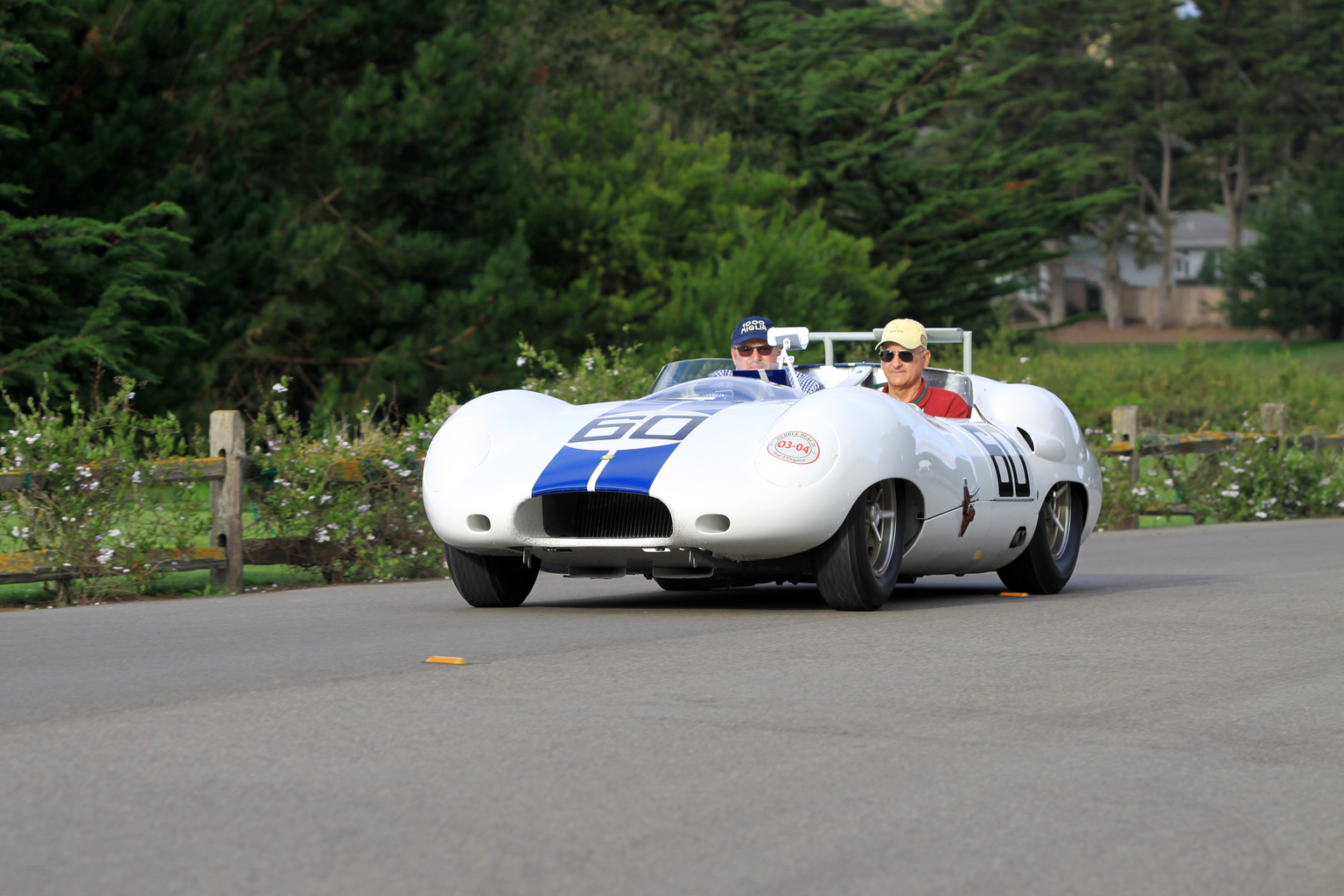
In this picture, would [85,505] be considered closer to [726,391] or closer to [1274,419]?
[726,391]

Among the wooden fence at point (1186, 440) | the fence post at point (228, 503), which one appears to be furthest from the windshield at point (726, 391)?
the wooden fence at point (1186, 440)

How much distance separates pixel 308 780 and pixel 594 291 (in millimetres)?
32698

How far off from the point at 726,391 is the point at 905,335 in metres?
1.43

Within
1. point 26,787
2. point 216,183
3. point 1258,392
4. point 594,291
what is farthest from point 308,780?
point 1258,392

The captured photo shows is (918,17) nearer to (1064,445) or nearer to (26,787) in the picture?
(1064,445)

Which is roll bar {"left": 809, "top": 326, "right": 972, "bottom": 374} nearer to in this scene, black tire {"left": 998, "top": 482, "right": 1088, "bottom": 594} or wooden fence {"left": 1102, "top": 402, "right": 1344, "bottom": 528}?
black tire {"left": 998, "top": 482, "right": 1088, "bottom": 594}

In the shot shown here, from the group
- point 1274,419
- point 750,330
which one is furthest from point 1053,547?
point 1274,419

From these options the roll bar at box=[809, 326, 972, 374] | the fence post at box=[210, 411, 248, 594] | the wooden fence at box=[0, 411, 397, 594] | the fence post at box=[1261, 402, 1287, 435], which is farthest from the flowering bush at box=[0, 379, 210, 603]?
the fence post at box=[1261, 402, 1287, 435]

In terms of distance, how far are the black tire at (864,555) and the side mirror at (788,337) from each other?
7.58 ft

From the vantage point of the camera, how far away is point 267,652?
7.73m

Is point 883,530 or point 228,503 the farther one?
point 228,503

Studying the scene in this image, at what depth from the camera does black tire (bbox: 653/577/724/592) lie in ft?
34.7

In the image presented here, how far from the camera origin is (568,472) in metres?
9.00

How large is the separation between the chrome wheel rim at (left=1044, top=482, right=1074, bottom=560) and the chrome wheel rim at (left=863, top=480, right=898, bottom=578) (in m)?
2.04
